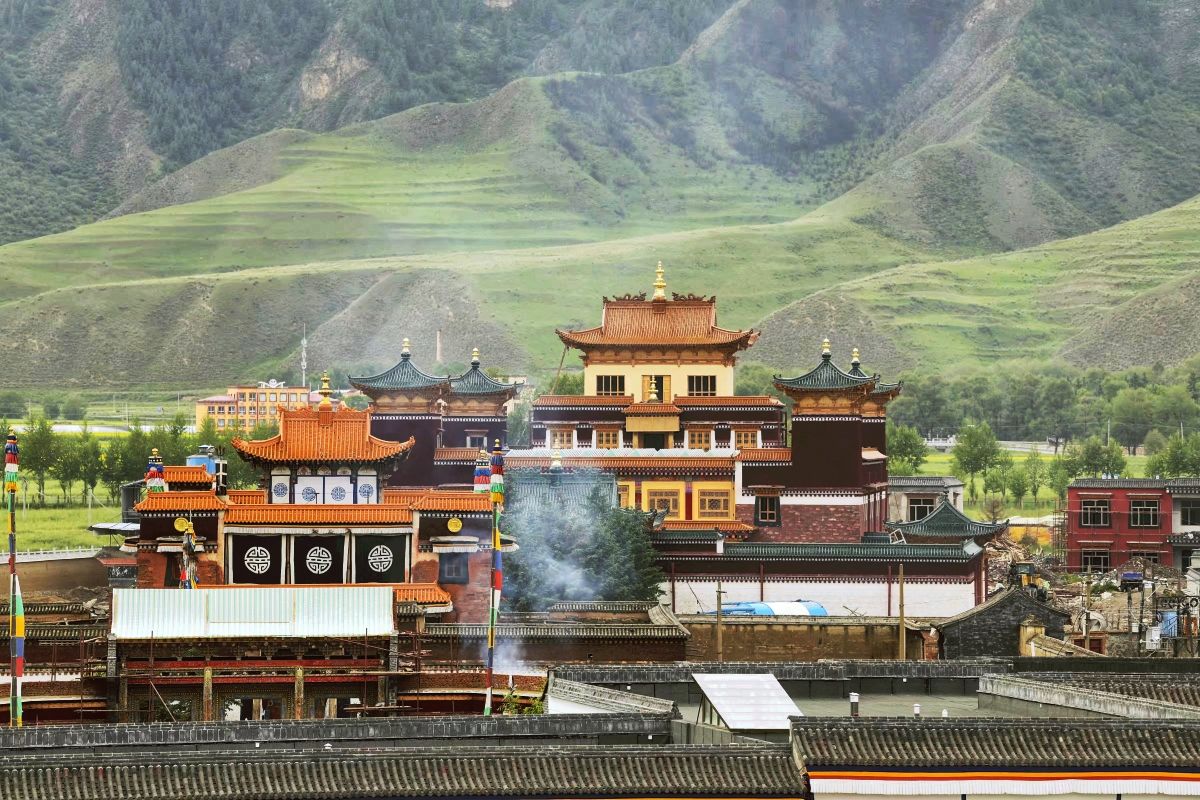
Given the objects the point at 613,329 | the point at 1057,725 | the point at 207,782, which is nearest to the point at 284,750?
the point at 207,782

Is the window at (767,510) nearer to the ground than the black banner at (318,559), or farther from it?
farther from it

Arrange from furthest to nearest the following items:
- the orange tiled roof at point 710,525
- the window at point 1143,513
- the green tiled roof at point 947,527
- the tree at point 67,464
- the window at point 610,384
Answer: the tree at point 67,464 → the window at point 1143,513 → the window at point 610,384 → the green tiled roof at point 947,527 → the orange tiled roof at point 710,525

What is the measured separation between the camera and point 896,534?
9062cm

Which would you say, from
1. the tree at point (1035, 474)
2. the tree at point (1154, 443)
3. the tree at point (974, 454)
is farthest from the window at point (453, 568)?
the tree at point (1154, 443)

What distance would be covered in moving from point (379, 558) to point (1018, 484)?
91212 millimetres

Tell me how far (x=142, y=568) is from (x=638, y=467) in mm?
29061

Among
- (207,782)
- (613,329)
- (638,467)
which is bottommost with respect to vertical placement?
(207,782)

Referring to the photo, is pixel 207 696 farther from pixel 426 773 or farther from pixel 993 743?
pixel 993 743

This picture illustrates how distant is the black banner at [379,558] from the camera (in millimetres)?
69000

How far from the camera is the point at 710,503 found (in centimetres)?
9194

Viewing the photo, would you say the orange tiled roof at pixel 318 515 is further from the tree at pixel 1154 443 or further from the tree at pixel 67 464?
the tree at pixel 1154 443

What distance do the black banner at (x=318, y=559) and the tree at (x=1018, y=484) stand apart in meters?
91.0

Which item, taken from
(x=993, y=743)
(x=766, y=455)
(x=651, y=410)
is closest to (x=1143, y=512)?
(x=651, y=410)

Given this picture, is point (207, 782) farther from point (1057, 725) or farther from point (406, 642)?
point (406, 642)
